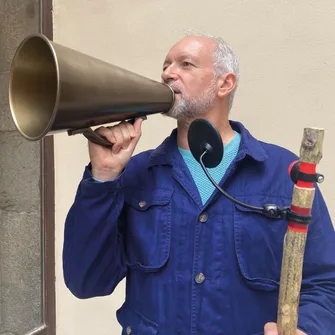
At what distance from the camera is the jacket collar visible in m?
0.83

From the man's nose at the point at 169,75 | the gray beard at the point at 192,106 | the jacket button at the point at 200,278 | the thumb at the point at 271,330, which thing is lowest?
the thumb at the point at 271,330

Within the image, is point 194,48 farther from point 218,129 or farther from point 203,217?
point 203,217

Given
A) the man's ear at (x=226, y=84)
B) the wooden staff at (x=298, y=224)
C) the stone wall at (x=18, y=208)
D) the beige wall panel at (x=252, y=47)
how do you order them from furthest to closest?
the stone wall at (x=18, y=208), the beige wall panel at (x=252, y=47), the man's ear at (x=226, y=84), the wooden staff at (x=298, y=224)

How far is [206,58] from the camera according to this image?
3.00 ft

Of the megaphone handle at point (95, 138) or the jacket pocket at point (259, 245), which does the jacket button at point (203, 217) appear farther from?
the megaphone handle at point (95, 138)

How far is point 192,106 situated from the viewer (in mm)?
881

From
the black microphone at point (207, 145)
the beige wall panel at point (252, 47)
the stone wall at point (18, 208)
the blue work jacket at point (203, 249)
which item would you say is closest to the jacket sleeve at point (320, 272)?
the blue work jacket at point (203, 249)

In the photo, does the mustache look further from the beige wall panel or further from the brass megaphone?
the beige wall panel

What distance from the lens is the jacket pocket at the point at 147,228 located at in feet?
2.72

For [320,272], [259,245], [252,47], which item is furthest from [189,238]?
[252,47]

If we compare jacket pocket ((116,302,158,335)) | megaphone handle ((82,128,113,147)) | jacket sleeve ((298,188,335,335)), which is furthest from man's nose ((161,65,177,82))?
jacket pocket ((116,302,158,335))

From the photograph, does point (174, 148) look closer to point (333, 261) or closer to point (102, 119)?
point (102, 119)

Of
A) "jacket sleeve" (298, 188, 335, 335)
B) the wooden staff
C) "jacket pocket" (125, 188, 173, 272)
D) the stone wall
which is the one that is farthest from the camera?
the stone wall

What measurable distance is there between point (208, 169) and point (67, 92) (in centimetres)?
36
